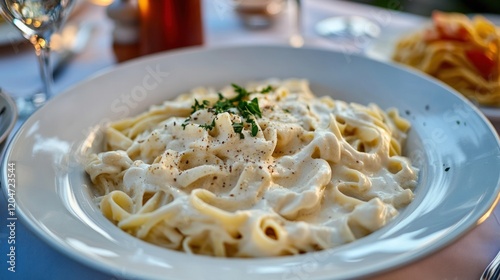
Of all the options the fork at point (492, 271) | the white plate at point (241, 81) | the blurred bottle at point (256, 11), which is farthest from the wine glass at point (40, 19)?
the fork at point (492, 271)

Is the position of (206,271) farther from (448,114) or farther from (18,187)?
(448,114)

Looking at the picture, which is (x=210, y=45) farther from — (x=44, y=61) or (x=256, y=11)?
(x=44, y=61)

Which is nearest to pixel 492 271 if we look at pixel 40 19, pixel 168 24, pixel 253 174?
pixel 253 174

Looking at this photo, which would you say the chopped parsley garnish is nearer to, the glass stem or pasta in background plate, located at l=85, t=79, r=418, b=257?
pasta in background plate, located at l=85, t=79, r=418, b=257

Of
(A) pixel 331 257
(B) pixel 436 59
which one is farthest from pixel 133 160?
(B) pixel 436 59

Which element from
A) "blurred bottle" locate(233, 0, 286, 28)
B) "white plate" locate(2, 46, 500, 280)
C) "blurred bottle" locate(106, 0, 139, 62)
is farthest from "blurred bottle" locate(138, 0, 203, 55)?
"blurred bottle" locate(233, 0, 286, 28)
